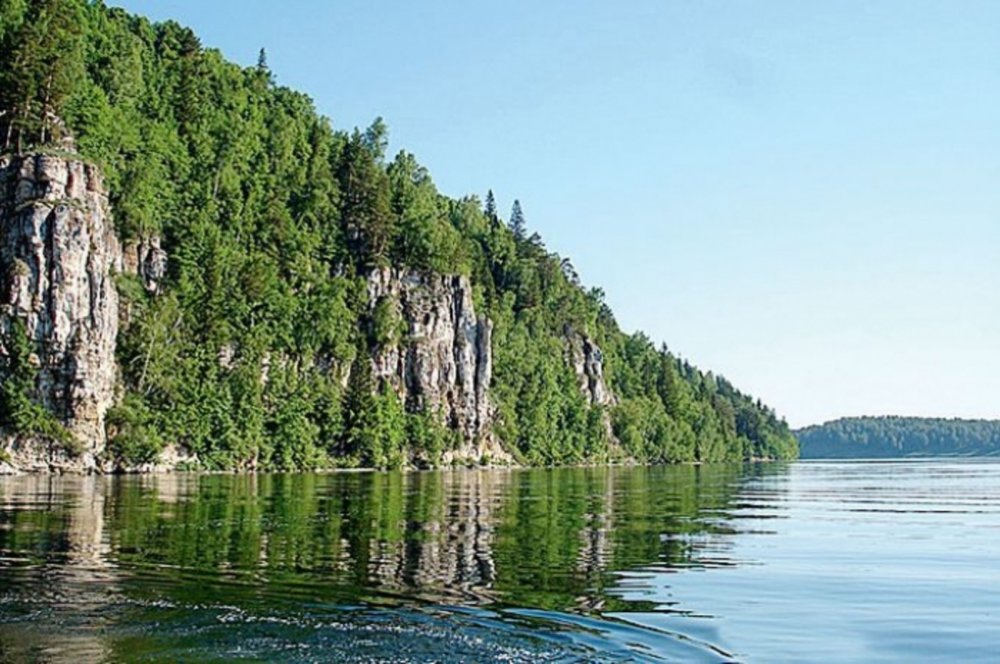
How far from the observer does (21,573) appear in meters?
23.8

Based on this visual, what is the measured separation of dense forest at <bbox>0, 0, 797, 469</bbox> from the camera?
119m

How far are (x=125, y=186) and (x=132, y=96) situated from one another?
2819cm

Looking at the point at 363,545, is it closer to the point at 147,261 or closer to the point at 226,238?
the point at 147,261

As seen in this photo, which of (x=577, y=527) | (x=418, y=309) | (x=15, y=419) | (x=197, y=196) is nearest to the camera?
(x=577, y=527)

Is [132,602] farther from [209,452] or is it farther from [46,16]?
[46,16]

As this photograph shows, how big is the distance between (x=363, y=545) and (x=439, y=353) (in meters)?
148

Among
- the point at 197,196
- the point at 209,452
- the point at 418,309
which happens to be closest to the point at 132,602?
the point at 209,452

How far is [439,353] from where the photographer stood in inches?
7092

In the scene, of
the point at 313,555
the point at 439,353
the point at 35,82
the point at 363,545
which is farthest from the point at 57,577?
the point at 439,353

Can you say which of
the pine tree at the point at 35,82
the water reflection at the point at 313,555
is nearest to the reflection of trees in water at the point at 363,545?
the water reflection at the point at 313,555

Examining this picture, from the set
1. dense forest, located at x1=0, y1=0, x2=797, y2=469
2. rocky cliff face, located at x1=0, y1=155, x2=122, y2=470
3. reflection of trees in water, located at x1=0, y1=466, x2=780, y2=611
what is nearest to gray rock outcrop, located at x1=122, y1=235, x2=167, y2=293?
dense forest, located at x1=0, y1=0, x2=797, y2=469

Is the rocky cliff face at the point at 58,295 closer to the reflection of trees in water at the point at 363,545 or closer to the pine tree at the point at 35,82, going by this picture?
the pine tree at the point at 35,82

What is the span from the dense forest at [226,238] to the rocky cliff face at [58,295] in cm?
354

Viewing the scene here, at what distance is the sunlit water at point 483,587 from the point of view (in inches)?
672
